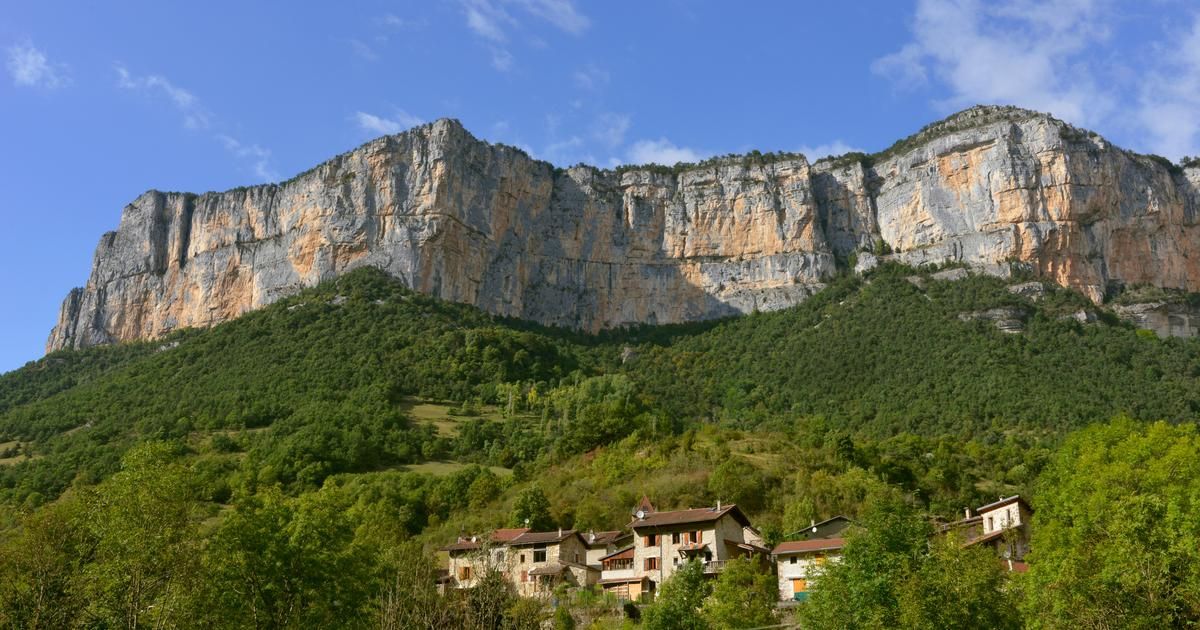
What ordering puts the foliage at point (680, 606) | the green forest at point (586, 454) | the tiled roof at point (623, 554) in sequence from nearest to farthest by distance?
1. the green forest at point (586, 454)
2. the foliage at point (680, 606)
3. the tiled roof at point (623, 554)

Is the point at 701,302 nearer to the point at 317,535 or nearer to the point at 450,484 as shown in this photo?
the point at 450,484

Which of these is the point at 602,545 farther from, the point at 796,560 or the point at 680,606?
the point at 680,606

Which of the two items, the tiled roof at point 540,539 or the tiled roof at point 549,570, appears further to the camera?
the tiled roof at point 540,539

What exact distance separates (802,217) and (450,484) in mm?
89958

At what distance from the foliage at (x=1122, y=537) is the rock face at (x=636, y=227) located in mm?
90576

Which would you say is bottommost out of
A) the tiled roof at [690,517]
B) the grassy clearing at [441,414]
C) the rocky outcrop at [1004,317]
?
the tiled roof at [690,517]

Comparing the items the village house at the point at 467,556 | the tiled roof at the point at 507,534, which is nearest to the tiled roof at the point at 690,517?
the village house at the point at 467,556

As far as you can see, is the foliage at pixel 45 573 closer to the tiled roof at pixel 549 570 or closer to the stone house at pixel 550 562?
the stone house at pixel 550 562

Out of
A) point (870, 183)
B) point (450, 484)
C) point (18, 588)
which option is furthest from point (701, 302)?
point (18, 588)

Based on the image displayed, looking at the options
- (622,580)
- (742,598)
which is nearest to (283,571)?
(742,598)

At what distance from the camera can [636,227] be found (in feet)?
Answer: 541

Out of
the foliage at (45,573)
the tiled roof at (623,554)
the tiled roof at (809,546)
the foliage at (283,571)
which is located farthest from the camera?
the tiled roof at (623,554)

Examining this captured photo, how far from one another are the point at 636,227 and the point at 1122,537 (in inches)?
5111

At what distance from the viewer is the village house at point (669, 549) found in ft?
177
